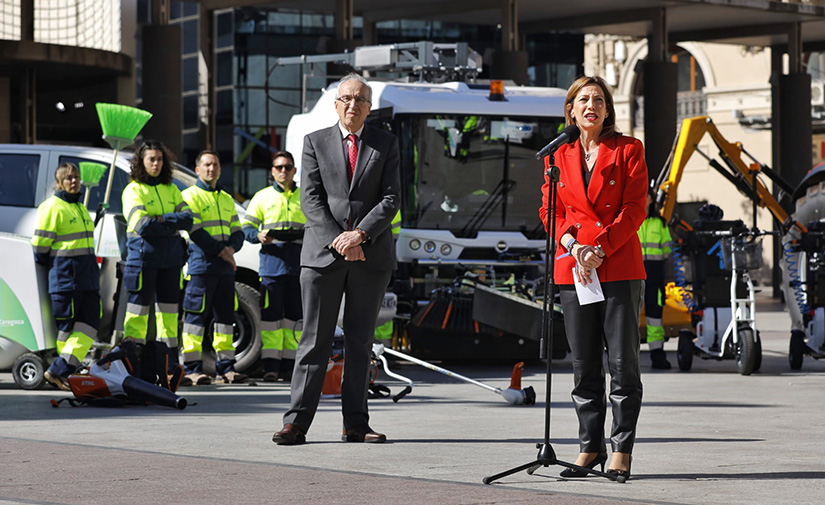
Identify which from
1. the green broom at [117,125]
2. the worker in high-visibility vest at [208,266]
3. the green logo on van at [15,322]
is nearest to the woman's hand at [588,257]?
the worker in high-visibility vest at [208,266]

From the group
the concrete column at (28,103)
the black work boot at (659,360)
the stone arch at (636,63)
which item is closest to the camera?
the black work boot at (659,360)

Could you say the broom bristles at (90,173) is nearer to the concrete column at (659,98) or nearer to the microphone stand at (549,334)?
the microphone stand at (549,334)

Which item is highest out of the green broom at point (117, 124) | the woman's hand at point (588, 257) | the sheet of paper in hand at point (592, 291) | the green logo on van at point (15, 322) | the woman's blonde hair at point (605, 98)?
the green broom at point (117, 124)

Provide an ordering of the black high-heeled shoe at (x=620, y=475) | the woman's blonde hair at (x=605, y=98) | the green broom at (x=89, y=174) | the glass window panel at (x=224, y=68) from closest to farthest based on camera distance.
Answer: the black high-heeled shoe at (x=620, y=475), the woman's blonde hair at (x=605, y=98), the green broom at (x=89, y=174), the glass window panel at (x=224, y=68)

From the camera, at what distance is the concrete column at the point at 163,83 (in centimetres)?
2302

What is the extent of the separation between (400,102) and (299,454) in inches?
304

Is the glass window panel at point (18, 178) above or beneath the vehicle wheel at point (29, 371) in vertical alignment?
above

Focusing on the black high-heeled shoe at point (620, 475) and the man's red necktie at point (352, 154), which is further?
the man's red necktie at point (352, 154)

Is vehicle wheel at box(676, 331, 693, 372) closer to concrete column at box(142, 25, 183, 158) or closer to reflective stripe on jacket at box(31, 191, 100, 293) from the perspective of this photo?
reflective stripe on jacket at box(31, 191, 100, 293)

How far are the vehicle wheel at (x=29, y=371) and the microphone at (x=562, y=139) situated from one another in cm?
613

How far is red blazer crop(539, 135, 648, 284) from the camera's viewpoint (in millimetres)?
6531

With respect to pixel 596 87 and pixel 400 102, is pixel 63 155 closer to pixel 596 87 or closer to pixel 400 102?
pixel 400 102

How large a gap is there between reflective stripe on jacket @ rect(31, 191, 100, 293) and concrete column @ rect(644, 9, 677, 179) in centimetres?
1898

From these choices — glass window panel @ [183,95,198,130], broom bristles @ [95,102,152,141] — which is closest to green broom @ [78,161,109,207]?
broom bristles @ [95,102,152,141]
